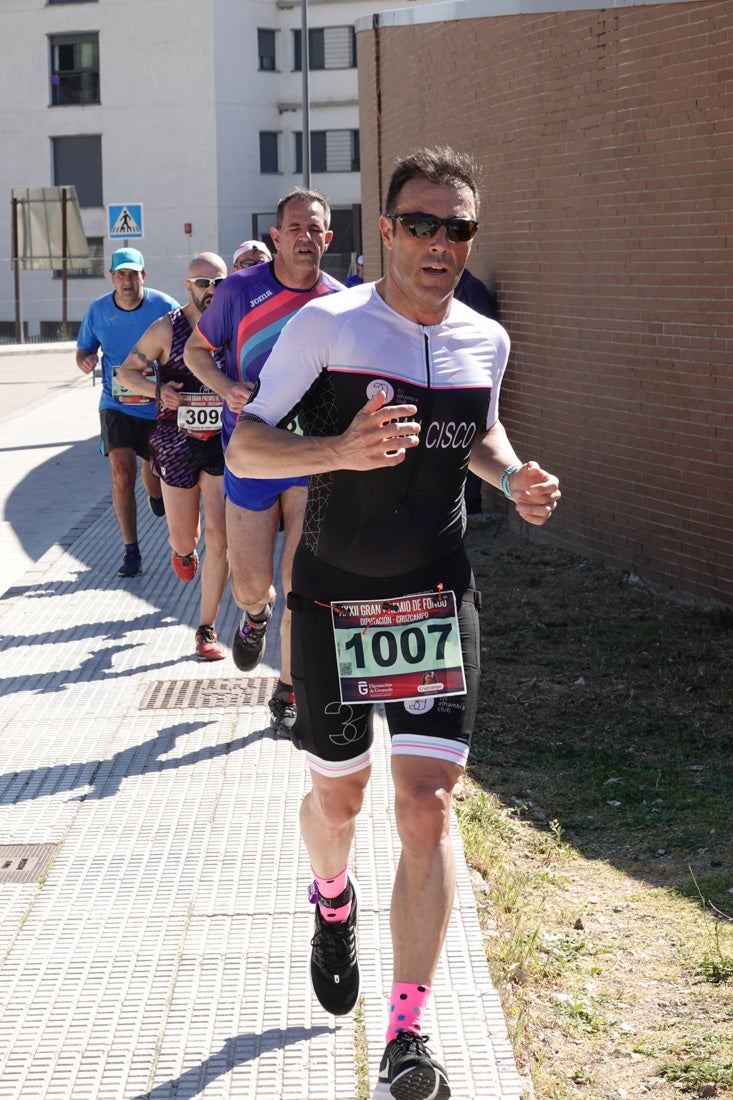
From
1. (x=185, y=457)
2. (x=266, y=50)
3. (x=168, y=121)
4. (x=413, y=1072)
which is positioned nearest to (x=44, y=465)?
(x=185, y=457)

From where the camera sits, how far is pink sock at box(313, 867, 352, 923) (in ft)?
13.3

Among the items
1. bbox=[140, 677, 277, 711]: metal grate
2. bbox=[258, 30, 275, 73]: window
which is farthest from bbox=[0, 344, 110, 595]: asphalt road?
bbox=[258, 30, 275, 73]: window

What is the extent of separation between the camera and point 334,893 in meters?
4.05

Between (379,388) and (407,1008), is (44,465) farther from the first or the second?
(407,1008)

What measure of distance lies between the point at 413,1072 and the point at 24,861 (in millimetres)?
2266

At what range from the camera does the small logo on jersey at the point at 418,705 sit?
12.6 feet

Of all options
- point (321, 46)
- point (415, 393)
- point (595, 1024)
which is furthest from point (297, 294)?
point (321, 46)

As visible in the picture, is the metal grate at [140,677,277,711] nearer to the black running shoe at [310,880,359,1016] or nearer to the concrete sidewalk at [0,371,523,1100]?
the concrete sidewalk at [0,371,523,1100]

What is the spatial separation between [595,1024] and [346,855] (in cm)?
87

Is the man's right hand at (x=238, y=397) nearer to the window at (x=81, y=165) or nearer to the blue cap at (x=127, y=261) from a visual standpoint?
the blue cap at (x=127, y=261)

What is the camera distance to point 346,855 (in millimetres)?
4086

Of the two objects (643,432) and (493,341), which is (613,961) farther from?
(643,432)

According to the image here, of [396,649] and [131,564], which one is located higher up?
[396,649]

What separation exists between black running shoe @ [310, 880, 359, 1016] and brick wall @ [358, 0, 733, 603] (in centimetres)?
527
